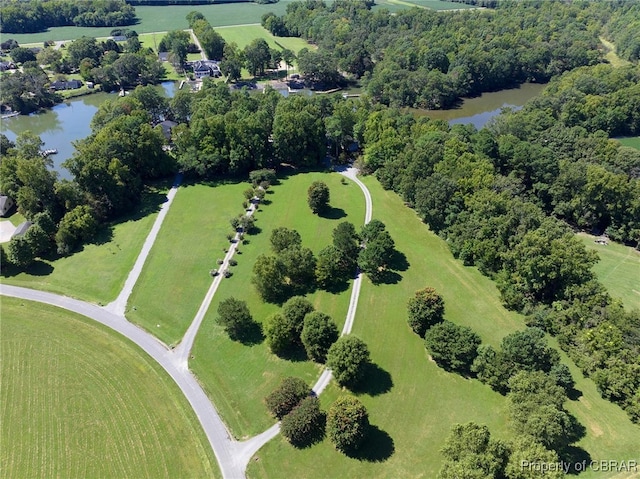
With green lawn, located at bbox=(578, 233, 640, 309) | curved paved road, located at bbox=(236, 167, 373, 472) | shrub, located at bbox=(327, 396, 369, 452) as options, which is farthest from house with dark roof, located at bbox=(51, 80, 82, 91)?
green lawn, located at bbox=(578, 233, 640, 309)

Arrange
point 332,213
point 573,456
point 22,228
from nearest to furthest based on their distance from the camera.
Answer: point 573,456
point 22,228
point 332,213

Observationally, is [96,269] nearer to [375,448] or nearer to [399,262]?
[399,262]

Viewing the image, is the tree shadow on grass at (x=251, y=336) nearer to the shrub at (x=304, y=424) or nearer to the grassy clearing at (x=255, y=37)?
the shrub at (x=304, y=424)

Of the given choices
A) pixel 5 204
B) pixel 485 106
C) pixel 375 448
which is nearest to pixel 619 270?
pixel 375 448

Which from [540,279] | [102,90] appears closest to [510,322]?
[540,279]

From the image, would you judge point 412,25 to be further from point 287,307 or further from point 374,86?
point 287,307

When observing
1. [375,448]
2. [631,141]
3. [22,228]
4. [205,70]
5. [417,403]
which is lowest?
[375,448]

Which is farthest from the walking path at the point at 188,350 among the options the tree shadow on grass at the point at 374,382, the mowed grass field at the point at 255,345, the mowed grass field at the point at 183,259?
the tree shadow on grass at the point at 374,382

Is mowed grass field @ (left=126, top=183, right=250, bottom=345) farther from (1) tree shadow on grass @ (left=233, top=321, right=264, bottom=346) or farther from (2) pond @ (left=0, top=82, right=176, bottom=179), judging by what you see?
(2) pond @ (left=0, top=82, right=176, bottom=179)
